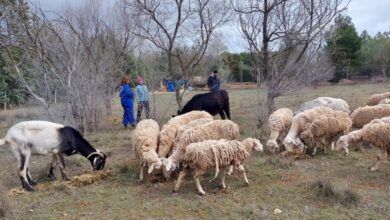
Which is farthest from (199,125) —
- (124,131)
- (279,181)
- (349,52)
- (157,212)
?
(349,52)

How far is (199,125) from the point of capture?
23.8ft

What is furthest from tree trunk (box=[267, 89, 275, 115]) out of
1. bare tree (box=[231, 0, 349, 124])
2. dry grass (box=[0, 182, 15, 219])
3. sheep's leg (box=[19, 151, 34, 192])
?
dry grass (box=[0, 182, 15, 219])

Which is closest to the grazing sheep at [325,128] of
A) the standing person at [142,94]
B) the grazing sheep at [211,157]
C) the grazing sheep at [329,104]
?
the grazing sheep at [211,157]

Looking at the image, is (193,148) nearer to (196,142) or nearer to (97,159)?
(196,142)

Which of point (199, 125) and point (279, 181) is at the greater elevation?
point (199, 125)

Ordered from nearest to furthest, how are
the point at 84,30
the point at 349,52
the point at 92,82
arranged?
1. the point at 92,82
2. the point at 84,30
3. the point at 349,52

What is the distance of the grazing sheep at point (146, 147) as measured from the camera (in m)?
6.42

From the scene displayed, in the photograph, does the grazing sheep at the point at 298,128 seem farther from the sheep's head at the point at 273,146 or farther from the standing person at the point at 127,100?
the standing person at the point at 127,100

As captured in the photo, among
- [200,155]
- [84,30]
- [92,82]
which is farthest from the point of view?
[84,30]

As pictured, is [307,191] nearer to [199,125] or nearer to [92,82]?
[199,125]

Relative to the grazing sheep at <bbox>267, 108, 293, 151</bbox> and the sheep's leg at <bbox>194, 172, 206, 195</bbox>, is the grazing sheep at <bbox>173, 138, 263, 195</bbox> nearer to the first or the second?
the sheep's leg at <bbox>194, 172, 206, 195</bbox>

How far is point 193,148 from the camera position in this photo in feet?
19.5

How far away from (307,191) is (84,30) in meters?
12.4

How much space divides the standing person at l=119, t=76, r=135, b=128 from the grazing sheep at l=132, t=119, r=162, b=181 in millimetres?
5266
